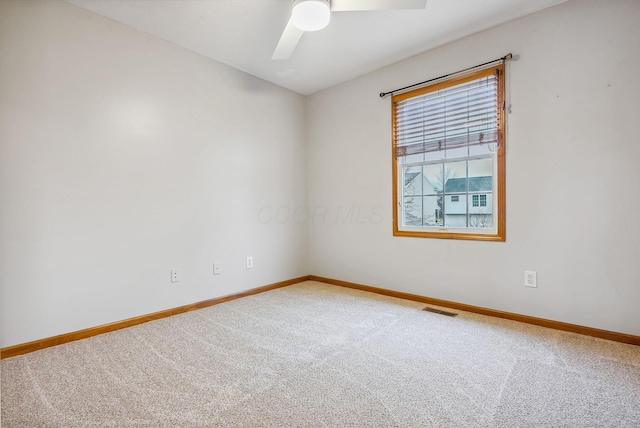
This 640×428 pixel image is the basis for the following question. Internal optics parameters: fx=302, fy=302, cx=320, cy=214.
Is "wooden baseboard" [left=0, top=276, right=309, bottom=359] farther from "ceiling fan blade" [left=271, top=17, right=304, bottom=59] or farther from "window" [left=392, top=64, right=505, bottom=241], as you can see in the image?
"ceiling fan blade" [left=271, top=17, right=304, bottom=59]

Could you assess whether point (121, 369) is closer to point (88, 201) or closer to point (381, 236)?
point (88, 201)

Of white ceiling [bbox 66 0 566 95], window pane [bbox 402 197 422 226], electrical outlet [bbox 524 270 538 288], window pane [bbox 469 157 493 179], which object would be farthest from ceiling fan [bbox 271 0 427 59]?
electrical outlet [bbox 524 270 538 288]

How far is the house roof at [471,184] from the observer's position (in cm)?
263

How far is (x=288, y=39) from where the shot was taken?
2.17 meters

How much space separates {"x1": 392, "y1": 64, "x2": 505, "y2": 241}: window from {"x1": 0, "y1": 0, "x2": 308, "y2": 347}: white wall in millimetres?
1585

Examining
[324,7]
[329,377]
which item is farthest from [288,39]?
[329,377]

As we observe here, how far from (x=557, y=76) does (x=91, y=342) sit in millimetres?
3877

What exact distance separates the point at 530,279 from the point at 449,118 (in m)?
1.53

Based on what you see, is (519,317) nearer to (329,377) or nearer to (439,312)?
(439,312)

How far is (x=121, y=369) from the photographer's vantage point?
1.76 metres

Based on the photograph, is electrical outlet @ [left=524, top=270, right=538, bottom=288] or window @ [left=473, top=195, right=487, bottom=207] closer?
electrical outlet @ [left=524, top=270, right=538, bottom=288]

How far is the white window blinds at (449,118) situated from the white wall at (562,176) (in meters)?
0.17

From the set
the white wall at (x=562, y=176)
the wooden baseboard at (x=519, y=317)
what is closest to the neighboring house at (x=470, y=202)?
the white wall at (x=562, y=176)

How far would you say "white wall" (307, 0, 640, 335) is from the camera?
202 cm
